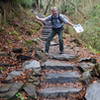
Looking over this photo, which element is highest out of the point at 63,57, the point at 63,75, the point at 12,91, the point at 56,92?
the point at 63,57

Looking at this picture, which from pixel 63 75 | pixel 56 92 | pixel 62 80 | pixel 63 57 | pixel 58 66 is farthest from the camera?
pixel 63 57

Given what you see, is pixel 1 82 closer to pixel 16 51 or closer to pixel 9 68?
pixel 9 68

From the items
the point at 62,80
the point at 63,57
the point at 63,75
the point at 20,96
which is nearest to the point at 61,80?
the point at 62,80

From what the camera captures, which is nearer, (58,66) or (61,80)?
(61,80)

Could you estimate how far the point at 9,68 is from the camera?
6.81 metres

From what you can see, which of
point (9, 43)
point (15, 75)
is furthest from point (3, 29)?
point (15, 75)

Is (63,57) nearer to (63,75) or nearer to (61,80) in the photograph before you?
(63,75)

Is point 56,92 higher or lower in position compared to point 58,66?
lower

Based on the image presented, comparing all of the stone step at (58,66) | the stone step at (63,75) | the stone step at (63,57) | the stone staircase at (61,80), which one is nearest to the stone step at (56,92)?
the stone staircase at (61,80)

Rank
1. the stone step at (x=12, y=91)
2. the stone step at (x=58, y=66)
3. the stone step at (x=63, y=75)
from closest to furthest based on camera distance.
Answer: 1. the stone step at (x=12, y=91)
2. the stone step at (x=63, y=75)
3. the stone step at (x=58, y=66)

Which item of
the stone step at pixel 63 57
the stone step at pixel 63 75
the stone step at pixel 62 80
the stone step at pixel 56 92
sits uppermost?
the stone step at pixel 63 57

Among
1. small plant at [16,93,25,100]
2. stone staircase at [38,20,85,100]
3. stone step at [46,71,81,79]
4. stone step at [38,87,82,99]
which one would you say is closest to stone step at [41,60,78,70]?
stone staircase at [38,20,85,100]

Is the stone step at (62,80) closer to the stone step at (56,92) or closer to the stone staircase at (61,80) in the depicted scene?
the stone staircase at (61,80)

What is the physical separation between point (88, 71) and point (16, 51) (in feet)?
9.82
